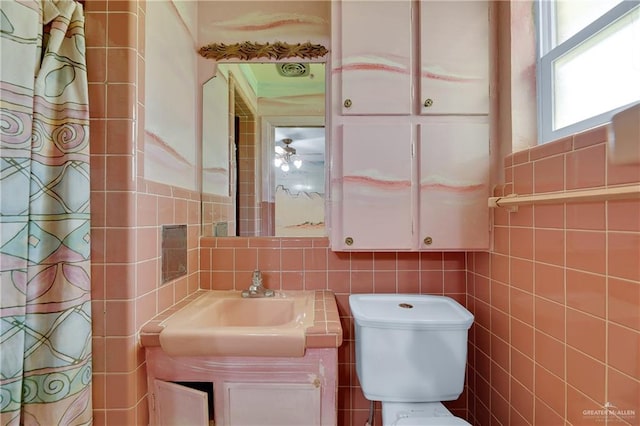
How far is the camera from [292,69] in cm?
149

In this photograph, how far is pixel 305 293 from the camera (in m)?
1.42

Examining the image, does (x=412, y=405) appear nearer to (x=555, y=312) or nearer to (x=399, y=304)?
(x=399, y=304)

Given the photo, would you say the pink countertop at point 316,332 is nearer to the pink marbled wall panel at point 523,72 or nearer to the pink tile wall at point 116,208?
the pink tile wall at point 116,208

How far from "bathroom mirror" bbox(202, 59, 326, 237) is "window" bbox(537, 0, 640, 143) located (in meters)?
0.90

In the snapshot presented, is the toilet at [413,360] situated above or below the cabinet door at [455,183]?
below

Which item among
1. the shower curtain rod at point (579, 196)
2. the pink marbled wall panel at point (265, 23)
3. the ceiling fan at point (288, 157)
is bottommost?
the shower curtain rod at point (579, 196)

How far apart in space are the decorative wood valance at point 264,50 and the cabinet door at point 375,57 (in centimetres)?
23

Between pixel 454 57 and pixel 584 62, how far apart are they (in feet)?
1.41

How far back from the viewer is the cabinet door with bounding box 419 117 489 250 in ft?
4.13

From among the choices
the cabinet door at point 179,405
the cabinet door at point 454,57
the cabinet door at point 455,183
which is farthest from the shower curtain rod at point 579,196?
the cabinet door at point 179,405

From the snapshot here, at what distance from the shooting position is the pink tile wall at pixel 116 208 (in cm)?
93

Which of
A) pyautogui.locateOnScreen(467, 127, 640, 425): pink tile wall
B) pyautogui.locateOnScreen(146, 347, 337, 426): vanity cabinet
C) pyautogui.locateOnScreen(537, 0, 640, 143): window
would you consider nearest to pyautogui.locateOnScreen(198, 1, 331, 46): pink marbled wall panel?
pyautogui.locateOnScreen(537, 0, 640, 143): window

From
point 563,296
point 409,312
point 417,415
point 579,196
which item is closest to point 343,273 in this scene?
point 409,312

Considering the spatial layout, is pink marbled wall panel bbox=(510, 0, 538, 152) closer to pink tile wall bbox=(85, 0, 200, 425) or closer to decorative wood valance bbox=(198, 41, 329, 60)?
decorative wood valance bbox=(198, 41, 329, 60)
